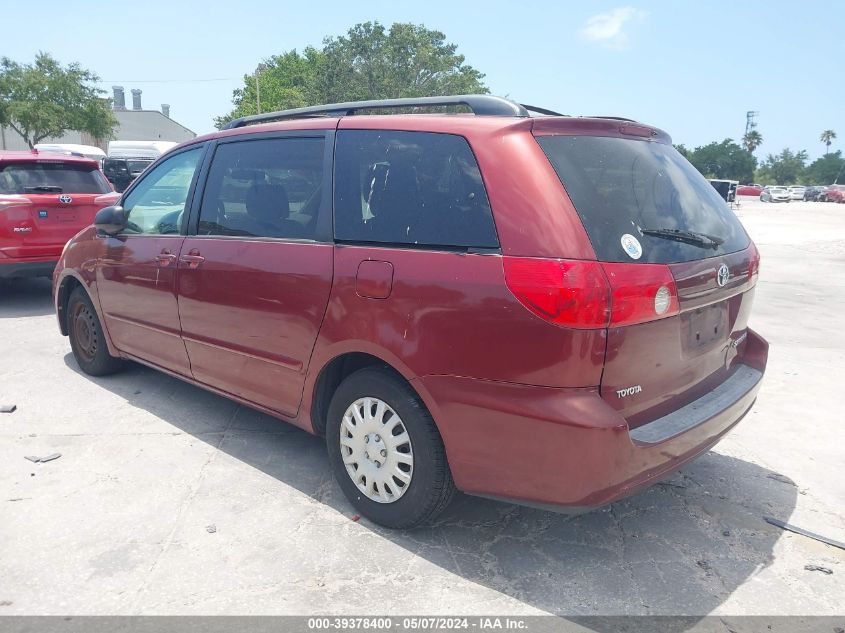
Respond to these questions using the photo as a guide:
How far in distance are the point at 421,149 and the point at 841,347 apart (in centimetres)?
572

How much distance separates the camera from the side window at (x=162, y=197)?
4.17 meters

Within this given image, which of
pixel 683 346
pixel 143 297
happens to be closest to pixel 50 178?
pixel 143 297

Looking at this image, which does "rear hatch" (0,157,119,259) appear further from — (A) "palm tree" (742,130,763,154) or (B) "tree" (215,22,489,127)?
(A) "palm tree" (742,130,763,154)

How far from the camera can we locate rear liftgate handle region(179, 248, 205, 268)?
385 cm

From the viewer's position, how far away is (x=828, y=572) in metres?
2.82

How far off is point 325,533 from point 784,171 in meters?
117

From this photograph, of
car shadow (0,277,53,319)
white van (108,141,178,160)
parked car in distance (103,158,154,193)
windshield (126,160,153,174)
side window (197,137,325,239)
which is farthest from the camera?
white van (108,141,178,160)

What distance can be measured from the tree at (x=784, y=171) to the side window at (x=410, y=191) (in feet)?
362

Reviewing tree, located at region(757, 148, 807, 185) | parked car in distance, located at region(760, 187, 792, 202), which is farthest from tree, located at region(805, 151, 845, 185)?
parked car in distance, located at region(760, 187, 792, 202)

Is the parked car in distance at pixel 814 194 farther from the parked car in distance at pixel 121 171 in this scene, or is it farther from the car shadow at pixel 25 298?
the car shadow at pixel 25 298

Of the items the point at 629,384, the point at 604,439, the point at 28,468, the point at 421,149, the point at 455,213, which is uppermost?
→ the point at 421,149

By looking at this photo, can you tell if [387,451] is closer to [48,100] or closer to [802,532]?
[802,532]

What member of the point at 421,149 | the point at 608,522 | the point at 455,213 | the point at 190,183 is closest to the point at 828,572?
the point at 608,522

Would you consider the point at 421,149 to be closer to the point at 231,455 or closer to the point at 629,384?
the point at 629,384
